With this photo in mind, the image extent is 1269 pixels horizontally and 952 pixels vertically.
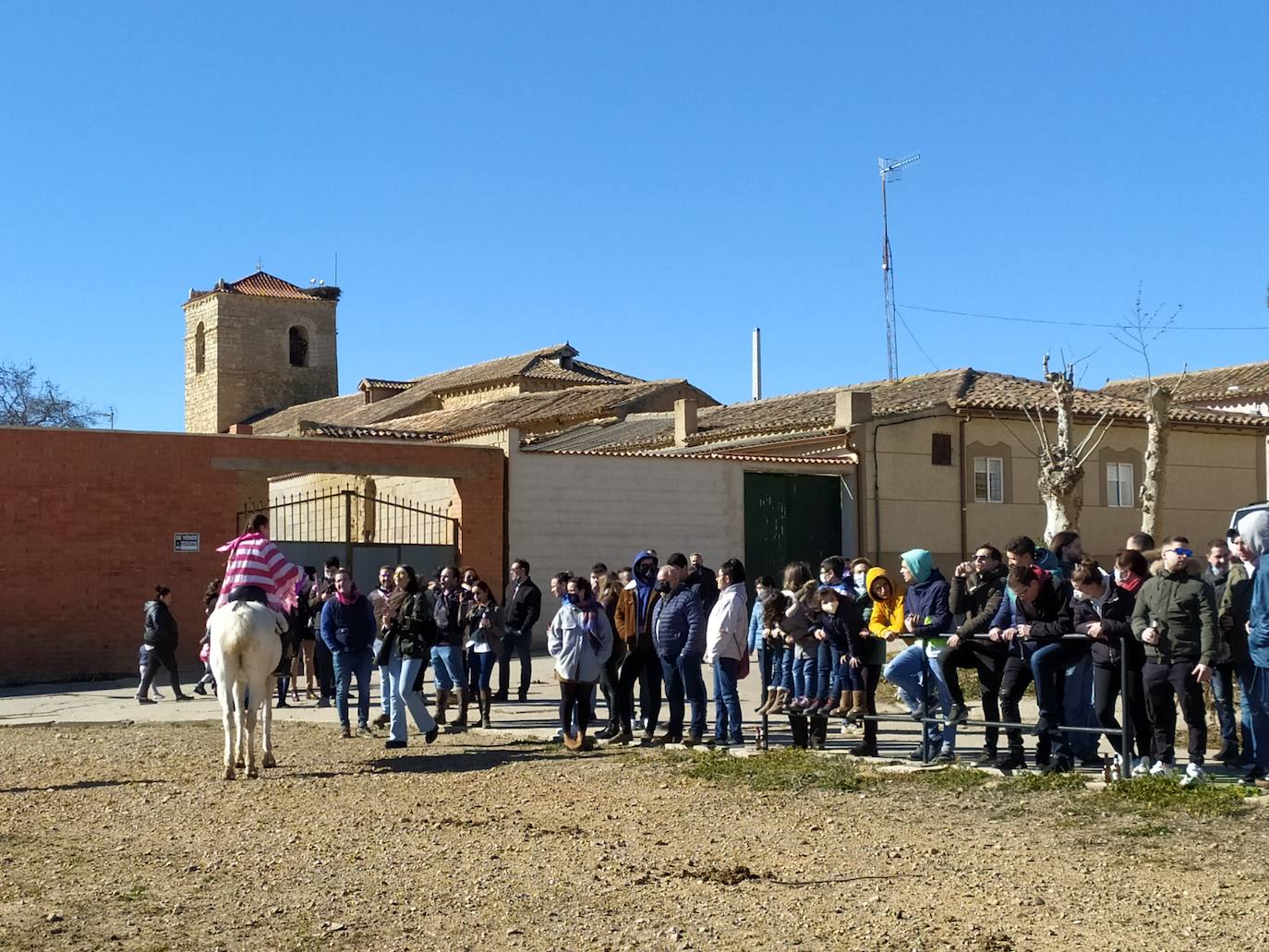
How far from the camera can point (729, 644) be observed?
42.8 ft

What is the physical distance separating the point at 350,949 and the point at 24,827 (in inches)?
168

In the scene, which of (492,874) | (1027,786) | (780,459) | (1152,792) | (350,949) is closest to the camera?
(350,949)

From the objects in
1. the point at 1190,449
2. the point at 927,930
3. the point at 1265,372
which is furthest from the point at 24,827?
the point at 1265,372

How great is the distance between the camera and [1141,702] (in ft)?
34.9

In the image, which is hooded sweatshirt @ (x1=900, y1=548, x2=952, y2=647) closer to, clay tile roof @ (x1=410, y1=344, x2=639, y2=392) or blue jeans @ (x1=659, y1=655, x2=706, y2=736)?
blue jeans @ (x1=659, y1=655, x2=706, y2=736)

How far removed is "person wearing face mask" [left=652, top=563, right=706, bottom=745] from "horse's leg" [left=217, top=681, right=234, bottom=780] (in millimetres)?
3594

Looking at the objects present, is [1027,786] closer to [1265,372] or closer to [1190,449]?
[1190,449]

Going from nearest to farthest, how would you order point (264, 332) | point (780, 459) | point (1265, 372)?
point (780, 459), point (1265, 372), point (264, 332)

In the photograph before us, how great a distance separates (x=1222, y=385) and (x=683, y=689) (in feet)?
105

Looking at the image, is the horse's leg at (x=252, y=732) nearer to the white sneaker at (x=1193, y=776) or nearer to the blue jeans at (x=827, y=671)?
the blue jeans at (x=827, y=671)

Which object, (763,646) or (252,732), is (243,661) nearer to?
(252,732)

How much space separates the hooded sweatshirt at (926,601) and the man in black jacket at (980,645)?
0.27ft

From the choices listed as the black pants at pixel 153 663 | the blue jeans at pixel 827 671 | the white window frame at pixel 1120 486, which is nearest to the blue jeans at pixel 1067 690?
the blue jeans at pixel 827 671

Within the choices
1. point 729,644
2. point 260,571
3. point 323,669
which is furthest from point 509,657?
point 260,571
